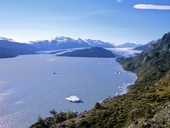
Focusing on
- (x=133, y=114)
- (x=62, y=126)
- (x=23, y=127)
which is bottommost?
(x=23, y=127)

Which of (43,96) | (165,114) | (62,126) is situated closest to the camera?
(165,114)

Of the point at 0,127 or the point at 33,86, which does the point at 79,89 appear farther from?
the point at 0,127

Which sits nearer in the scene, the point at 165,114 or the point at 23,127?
the point at 165,114

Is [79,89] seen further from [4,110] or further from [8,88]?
[4,110]

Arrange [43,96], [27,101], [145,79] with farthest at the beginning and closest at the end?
[145,79] → [43,96] → [27,101]

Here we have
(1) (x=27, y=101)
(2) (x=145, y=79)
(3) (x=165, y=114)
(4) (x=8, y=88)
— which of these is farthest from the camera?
(2) (x=145, y=79)

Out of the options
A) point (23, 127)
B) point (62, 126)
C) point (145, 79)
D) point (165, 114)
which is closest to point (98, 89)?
point (145, 79)

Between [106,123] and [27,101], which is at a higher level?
[106,123]

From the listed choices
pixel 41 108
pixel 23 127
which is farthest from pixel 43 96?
pixel 23 127

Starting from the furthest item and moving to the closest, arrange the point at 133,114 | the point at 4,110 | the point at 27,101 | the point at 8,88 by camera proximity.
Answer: the point at 8,88 < the point at 27,101 < the point at 4,110 < the point at 133,114
